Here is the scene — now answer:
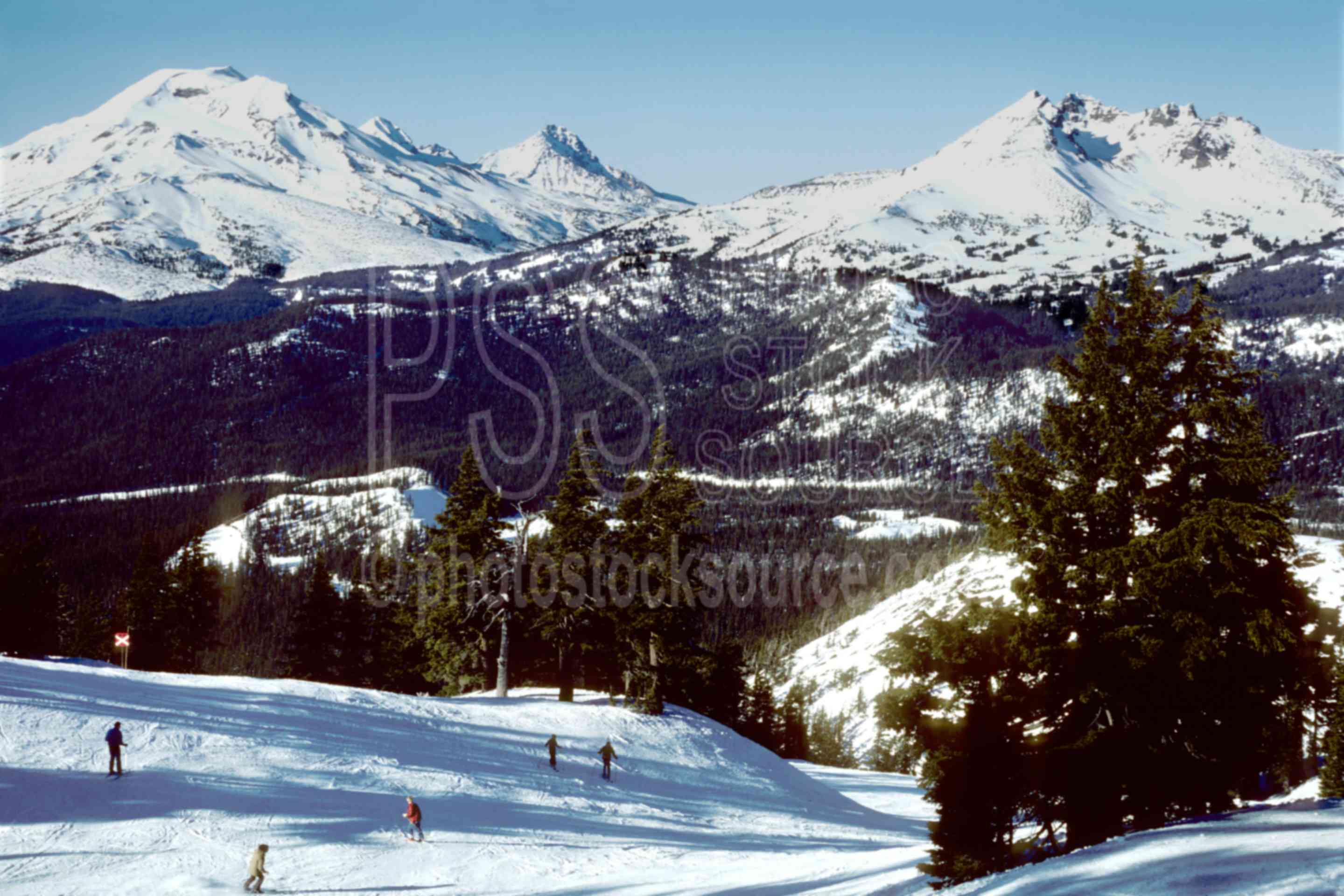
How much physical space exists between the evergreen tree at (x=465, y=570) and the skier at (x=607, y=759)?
438 inches

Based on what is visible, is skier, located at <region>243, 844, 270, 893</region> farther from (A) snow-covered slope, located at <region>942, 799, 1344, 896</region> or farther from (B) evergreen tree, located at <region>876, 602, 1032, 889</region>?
(A) snow-covered slope, located at <region>942, 799, 1344, 896</region>

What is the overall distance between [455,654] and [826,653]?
14155 cm

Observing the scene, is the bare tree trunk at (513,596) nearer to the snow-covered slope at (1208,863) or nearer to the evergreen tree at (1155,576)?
the evergreen tree at (1155,576)

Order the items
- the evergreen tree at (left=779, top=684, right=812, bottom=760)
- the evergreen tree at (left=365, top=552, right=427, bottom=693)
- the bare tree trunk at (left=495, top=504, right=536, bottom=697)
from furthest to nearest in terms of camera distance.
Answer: the evergreen tree at (left=779, top=684, right=812, bottom=760) < the evergreen tree at (left=365, top=552, right=427, bottom=693) < the bare tree trunk at (left=495, top=504, right=536, bottom=697)

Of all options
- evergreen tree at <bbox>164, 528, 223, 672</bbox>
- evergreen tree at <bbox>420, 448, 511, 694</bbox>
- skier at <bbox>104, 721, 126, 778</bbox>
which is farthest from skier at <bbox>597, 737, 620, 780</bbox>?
evergreen tree at <bbox>164, 528, 223, 672</bbox>

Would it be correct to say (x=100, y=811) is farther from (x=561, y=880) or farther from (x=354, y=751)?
(x=561, y=880)

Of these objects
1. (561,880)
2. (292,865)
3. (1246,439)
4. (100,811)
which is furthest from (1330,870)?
(100,811)

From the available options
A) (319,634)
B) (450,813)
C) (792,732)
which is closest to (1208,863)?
(450,813)

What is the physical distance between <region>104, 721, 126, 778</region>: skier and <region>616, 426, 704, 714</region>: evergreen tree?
63.5 feet

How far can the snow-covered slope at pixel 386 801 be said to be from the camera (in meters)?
21.9

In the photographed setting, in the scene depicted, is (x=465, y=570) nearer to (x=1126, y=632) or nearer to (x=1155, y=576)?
(x=1126, y=632)

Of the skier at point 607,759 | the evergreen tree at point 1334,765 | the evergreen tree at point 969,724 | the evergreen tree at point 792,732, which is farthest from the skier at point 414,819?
the evergreen tree at point 792,732

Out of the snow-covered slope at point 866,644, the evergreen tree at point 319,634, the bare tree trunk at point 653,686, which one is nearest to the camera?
the bare tree trunk at point 653,686

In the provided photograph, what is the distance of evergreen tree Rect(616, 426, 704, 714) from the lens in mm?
39812
